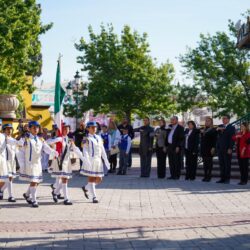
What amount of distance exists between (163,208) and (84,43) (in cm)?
3874

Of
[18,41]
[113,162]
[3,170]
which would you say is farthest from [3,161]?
[18,41]

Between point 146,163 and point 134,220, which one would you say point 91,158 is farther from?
point 146,163

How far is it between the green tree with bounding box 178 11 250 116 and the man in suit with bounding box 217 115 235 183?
2279cm

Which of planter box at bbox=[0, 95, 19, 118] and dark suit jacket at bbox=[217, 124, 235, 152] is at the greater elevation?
planter box at bbox=[0, 95, 19, 118]

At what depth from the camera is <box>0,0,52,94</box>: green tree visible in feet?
83.4

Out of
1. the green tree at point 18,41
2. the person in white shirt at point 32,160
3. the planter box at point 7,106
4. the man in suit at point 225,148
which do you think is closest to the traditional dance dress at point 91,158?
the person in white shirt at point 32,160

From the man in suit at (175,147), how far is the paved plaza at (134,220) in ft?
10.9

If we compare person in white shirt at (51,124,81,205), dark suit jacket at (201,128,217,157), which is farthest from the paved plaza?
dark suit jacket at (201,128,217,157)

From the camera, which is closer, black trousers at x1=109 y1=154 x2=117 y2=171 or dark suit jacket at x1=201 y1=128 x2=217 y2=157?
dark suit jacket at x1=201 y1=128 x2=217 y2=157

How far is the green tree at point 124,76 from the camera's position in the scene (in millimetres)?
45906

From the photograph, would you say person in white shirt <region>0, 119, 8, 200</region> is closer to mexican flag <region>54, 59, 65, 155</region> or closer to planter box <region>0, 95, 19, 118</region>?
mexican flag <region>54, 59, 65, 155</region>

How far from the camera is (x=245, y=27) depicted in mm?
11195

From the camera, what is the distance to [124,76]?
46781 mm

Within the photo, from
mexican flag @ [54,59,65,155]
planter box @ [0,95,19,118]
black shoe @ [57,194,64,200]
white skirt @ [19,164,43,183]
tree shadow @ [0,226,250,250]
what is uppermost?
planter box @ [0,95,19,118]
